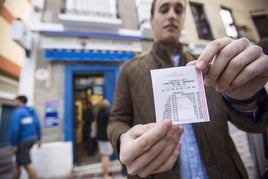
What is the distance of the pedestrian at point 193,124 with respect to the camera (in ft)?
0.48

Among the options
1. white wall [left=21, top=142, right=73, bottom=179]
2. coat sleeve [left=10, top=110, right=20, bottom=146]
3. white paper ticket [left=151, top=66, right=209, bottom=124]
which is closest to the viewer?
white paper ticket [left=151, top=66, right=209, bottom=124]

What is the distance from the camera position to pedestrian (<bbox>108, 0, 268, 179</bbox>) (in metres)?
0.15

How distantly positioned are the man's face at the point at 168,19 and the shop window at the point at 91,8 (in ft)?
0.26

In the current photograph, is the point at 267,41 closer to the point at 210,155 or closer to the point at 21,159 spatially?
the point at 210,155

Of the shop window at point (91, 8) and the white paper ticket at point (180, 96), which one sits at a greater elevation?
the shop window at point (91, 8)

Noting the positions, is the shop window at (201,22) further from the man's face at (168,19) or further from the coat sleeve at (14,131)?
the coat sleeve at (14,131)

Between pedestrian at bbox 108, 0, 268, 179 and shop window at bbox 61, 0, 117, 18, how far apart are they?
8cm

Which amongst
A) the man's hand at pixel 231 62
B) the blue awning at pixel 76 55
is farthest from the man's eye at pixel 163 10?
the blue awning at pixel 76 55

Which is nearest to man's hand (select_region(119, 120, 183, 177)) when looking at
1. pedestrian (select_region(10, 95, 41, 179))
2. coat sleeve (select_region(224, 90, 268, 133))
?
coat sleeve (select_region(224, 90, 268, 133))

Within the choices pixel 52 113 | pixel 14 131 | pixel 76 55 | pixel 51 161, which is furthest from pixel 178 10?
pixel 51 161

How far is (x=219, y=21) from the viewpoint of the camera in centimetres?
22

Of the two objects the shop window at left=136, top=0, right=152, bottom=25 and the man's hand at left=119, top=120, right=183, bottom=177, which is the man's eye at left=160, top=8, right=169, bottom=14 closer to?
the shop window at left=136, top=0, right=152, bottom=25

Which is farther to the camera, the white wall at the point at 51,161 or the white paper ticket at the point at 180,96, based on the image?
the white wall at the point at 51,161

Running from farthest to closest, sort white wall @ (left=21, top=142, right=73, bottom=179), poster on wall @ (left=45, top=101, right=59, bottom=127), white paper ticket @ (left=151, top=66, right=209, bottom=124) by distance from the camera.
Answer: white wall @ (left=21, top=142, right=73, bottom=179) < poster on wall @ (left=45, top=101, right=59, bottom=127) < white paper ticket @ (left=151, top=66, right=209, bottom=124)
